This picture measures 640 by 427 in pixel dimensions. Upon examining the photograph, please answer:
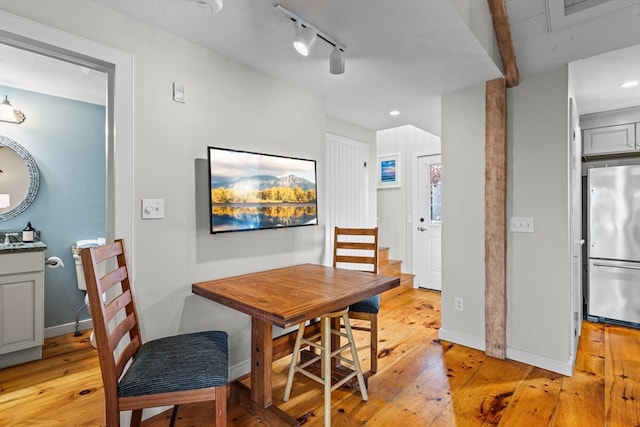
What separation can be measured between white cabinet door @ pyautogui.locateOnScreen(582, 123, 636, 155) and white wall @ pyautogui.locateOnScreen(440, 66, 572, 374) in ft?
5.32

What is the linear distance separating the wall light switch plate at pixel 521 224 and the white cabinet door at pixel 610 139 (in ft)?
5.86

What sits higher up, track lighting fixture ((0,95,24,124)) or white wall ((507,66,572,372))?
track lighting fixture ((0,95,24,124))

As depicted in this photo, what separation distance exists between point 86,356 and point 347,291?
7.63 feet

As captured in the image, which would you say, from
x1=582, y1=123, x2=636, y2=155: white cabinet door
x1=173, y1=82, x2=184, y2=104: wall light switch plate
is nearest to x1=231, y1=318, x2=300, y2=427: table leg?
x1=173, y1=82, x2=184, y2=104: wall light switch plate

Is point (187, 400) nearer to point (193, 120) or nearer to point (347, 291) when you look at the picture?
point (347, 291)

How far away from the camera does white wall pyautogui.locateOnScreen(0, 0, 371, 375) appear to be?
179 centimetres

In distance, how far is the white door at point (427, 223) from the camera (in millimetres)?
4578

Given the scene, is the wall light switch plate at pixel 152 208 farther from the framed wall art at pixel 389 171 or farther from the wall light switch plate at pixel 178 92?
the framed wall art at pixel 389 171

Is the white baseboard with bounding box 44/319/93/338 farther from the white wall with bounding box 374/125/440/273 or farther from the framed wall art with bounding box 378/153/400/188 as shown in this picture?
the framed wall art with bounding box 378/153/400/188

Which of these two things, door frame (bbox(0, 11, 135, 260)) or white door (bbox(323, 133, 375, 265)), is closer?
door frame (bbox(0, 11, 135, 260))

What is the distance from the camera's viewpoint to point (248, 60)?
227 cm

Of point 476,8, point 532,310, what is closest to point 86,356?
point 532,310

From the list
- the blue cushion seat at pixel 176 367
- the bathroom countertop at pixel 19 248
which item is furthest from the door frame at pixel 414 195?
the bathroom countertop at pixel 19 248

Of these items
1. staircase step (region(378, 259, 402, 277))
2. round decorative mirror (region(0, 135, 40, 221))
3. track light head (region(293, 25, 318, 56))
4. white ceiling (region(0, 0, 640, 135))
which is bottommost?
staircase step (region(378, 259, 402, 277))
